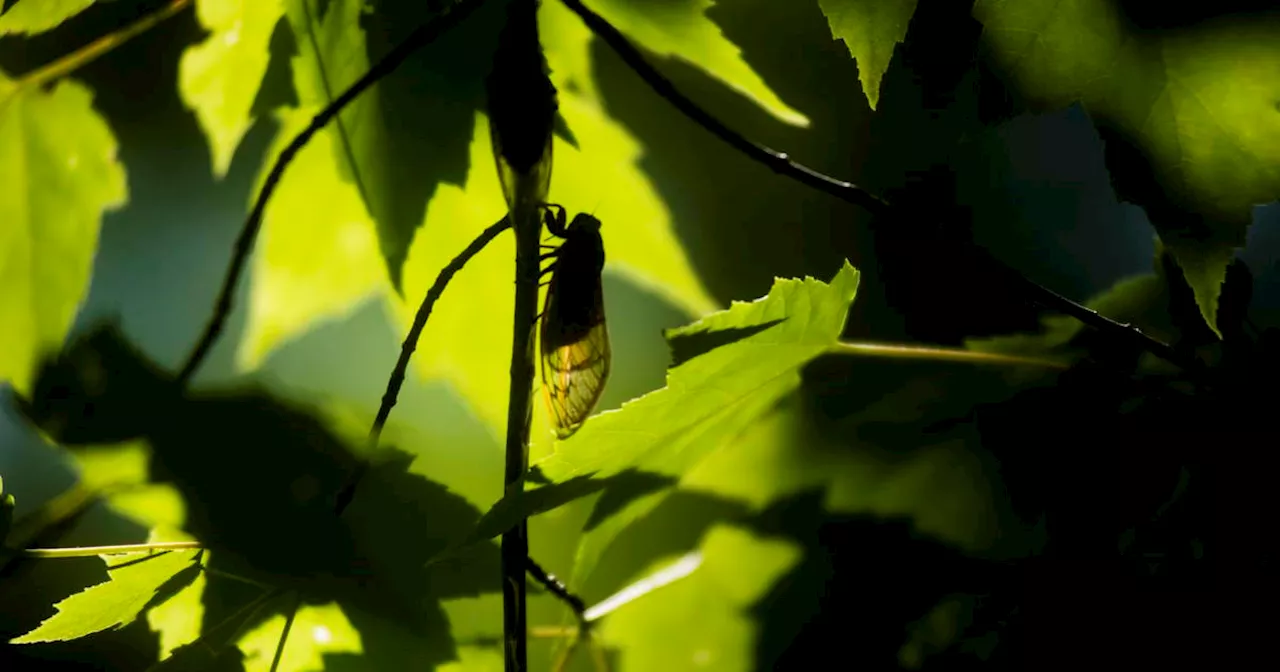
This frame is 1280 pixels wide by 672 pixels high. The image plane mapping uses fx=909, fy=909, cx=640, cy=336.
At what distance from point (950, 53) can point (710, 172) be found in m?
0.87

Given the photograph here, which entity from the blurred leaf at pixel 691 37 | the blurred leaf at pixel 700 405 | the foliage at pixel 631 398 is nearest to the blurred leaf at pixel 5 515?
the foliage at pixel 631 398

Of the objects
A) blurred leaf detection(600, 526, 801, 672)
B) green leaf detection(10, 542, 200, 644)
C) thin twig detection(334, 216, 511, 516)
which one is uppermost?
thin twig detection(334, 216, 511, 516)

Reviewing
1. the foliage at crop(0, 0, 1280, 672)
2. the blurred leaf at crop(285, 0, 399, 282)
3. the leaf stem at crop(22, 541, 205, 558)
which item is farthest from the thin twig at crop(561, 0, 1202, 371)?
the leaf stem at crop(22, 541, 205, 558)

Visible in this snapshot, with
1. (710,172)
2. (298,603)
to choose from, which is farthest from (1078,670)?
(710,172)

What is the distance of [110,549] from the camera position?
34 cm

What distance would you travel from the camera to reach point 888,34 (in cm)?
31

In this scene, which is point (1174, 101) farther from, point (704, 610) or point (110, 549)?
point (110, 549)

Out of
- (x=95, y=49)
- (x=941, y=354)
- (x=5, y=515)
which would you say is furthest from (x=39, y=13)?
(x=941, y=354)

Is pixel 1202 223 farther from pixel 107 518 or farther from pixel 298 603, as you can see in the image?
pixel 107 518

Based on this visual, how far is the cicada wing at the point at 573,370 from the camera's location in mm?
383

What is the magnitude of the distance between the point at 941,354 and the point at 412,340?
0.23 meters

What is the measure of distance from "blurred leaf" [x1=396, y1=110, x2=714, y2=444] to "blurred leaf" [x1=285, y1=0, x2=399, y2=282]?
2 cm

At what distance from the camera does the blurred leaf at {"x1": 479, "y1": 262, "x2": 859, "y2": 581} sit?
0.29 metres

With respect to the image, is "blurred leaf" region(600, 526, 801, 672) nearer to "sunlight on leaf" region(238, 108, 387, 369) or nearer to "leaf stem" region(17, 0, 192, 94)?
"sunlight on leaf" region(238, 108, 387, 369)
